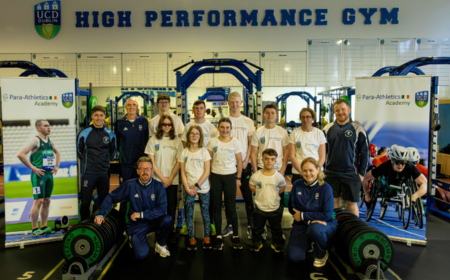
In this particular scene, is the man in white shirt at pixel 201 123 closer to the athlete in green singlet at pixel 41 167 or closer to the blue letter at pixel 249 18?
the athlete in green singlet at pixel 41 167

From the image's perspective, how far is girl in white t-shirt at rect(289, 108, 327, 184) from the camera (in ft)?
11.5

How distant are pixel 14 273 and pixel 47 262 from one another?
0.97ft

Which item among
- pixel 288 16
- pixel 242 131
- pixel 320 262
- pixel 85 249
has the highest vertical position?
pixel 288 16

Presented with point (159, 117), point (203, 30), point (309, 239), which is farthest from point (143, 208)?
point (203, 30)

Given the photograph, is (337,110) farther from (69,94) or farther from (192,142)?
(69,94)

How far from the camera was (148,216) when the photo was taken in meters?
3.14

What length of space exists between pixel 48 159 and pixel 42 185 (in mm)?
322

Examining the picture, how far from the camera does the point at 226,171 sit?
10.9ft

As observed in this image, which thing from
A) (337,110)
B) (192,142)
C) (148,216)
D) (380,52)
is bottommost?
(148,216)

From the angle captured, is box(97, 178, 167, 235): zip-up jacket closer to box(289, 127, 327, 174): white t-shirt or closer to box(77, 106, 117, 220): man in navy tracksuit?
box(77, 106, 117, 220): man in navy tracksuit

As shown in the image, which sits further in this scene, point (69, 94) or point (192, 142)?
point (69, 94)

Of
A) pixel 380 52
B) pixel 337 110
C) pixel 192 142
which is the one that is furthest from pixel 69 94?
pixel 380 52

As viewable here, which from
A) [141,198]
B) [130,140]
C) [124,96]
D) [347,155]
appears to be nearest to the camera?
[141,198]

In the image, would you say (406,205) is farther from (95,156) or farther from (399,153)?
(95,156)
